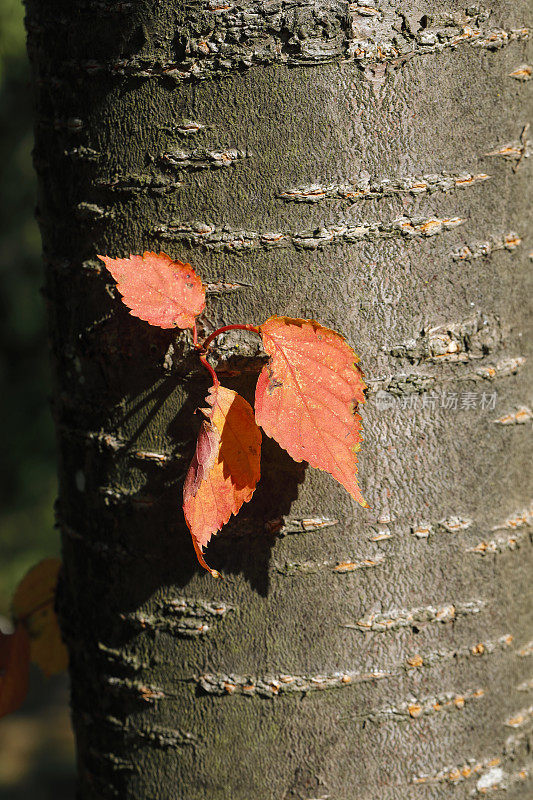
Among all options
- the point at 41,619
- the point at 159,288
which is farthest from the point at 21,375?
the point at 159,288

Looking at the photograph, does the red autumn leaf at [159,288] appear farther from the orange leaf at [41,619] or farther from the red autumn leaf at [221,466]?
the orange leaf at [41,619]

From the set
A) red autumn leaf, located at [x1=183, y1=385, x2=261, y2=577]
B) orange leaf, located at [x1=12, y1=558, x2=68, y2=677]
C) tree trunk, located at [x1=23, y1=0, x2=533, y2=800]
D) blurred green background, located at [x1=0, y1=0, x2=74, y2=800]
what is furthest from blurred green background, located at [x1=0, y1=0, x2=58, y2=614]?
red autumn leaf, located at [x1=183, y1=385, x2=261, y2=577]

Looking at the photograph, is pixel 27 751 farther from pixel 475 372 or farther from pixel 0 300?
pixel 475 372

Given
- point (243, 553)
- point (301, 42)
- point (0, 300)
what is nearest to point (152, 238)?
point (301, 42)

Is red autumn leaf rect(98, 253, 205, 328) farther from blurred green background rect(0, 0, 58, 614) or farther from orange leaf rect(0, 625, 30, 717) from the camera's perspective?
blurred green background rect(0, 0, 58, 614)

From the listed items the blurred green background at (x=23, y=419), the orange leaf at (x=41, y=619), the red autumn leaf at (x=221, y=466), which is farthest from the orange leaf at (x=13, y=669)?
the blurred green background at (x=23, y=419)
